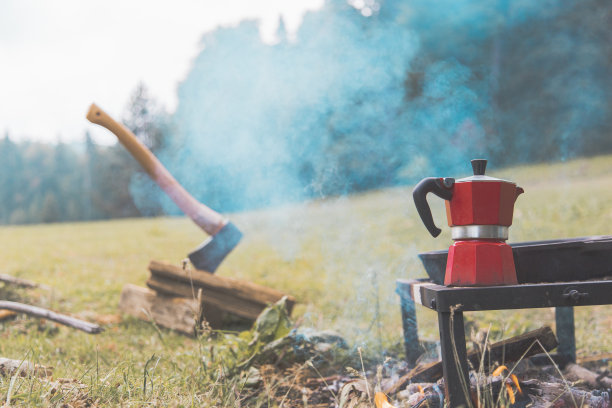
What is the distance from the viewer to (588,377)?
2.58 m

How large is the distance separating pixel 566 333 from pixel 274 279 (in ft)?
12.2

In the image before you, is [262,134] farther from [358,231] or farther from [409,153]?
[358,231]

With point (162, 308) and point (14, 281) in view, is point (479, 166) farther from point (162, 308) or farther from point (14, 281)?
point (14, 281)

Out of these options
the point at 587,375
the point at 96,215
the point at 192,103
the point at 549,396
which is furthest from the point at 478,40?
the point at 96,215

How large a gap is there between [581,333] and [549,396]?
2.11m

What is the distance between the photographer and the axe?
3576 mm

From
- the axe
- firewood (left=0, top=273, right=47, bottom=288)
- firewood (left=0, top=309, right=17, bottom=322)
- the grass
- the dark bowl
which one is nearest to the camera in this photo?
the dark bowl

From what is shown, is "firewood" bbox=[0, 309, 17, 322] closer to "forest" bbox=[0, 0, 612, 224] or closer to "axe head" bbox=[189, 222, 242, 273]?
"forest" bbox=[0, 0, 612, 224]

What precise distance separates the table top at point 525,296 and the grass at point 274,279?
1187mm

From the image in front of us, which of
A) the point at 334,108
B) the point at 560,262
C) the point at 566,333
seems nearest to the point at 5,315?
the point at 334,108

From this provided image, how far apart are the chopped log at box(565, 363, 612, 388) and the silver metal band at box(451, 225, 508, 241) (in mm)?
1104

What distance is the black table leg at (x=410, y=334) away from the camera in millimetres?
2867

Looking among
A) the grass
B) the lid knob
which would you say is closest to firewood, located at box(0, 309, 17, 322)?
the grass

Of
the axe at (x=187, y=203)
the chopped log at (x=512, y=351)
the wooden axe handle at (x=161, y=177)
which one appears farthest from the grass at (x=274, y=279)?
the wooden axe handle at (x=161, y=177)
